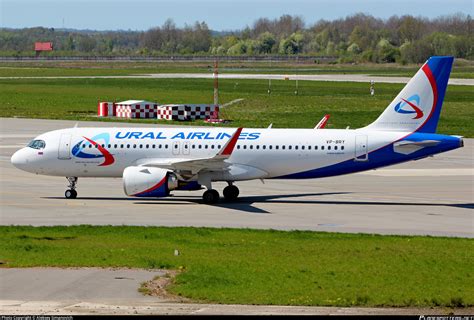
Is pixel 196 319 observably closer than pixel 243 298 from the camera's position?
Yes

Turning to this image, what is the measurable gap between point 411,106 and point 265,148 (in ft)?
23.1

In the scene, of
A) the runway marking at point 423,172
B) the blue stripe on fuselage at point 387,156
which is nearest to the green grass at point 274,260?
the blue stripe on fuselage at point 387,156

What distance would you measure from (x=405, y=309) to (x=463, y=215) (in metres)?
19.6

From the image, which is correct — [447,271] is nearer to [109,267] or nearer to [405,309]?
[405,309]

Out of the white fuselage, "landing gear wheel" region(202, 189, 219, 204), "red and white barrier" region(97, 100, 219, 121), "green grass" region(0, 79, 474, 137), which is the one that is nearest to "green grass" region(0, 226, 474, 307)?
"landing gear wheel" region(202, 189, 219, 204)

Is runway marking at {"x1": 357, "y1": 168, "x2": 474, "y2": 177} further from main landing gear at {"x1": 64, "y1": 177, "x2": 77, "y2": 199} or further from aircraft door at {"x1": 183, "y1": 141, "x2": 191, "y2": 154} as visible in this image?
main landing gear at {"x1": 64, "y1": 177, "x2": 77, "y2": 199}

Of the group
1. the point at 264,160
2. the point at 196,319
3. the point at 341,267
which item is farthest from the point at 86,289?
the point at 264,160

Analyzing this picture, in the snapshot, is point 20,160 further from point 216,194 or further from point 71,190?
point 216,194

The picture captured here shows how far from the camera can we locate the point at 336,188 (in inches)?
2124

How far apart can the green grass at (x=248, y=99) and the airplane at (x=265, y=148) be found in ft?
105

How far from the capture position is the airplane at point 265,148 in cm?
4772

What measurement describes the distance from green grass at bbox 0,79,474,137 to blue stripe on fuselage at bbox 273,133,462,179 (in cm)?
3233

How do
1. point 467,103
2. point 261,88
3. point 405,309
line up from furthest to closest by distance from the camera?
point 261,88
point 467,103
point 405,309

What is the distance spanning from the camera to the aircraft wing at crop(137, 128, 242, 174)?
4600 centimetres
